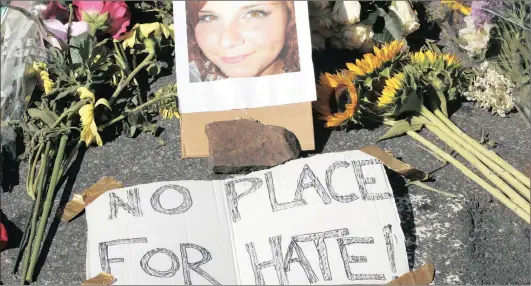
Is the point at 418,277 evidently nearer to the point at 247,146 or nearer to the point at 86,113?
the point at 247,146

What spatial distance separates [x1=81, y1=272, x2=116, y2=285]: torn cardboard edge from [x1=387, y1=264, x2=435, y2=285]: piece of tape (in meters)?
0.60

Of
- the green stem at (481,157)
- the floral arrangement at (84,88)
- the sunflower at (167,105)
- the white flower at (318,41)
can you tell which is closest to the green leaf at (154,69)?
the floral arrangement at (84,88)

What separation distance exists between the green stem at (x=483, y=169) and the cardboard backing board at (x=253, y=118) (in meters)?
0.32

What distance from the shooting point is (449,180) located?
199 centimetres

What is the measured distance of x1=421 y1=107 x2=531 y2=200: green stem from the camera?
6.31 feet

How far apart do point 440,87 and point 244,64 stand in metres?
0.51

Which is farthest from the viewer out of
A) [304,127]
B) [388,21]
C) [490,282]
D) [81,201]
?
[388,21]

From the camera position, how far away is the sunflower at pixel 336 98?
2.04m

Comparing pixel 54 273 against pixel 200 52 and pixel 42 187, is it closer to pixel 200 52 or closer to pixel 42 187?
pixel 42 187

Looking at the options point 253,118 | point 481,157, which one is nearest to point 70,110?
point 253,118

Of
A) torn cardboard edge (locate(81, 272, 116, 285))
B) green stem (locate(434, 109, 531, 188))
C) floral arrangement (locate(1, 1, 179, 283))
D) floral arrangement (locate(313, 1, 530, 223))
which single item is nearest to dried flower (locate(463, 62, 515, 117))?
floral arrangement (locate(313, 1, 530, 223))

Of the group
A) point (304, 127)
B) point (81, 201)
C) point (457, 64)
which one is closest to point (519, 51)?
point (457, 64)

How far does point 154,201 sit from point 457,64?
2.84 ft

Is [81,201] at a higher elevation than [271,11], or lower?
lower
